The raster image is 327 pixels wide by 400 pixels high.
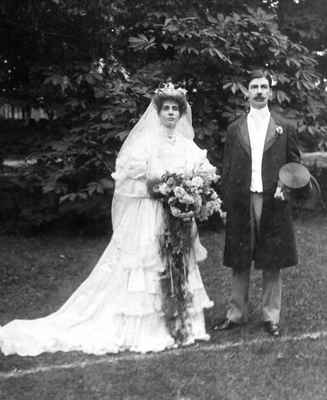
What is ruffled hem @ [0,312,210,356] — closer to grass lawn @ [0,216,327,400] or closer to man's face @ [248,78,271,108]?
grass lawn @ [0,216,327,400]

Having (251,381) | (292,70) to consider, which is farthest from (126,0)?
(251,381)

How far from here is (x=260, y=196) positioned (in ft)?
16.6

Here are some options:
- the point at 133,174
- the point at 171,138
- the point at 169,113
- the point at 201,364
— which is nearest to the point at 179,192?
the point at 133,174

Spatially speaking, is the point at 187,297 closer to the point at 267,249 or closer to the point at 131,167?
the point at 267,249

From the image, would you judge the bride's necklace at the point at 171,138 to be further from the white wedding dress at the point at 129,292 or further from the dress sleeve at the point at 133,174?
the dress sleeve at the point at 133,174

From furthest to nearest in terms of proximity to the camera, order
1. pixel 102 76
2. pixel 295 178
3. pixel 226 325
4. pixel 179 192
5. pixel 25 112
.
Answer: pixel 25 112
pixel 102 76
pixel 226 325
pixel 295 178
pixel 179 192

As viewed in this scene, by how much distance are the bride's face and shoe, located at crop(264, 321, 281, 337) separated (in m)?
1.86

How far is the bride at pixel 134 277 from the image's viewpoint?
16.1 feet

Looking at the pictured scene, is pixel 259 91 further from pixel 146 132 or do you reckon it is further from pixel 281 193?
pixel 146 132

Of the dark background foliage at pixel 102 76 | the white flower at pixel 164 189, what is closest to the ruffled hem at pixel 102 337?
the white flower at pixel 164 189

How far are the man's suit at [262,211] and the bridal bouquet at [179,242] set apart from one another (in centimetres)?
20

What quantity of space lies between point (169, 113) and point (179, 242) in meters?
1.05

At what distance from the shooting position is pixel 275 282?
519 centimetres

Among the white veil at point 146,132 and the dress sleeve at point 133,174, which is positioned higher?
the white veil at point 146,132
